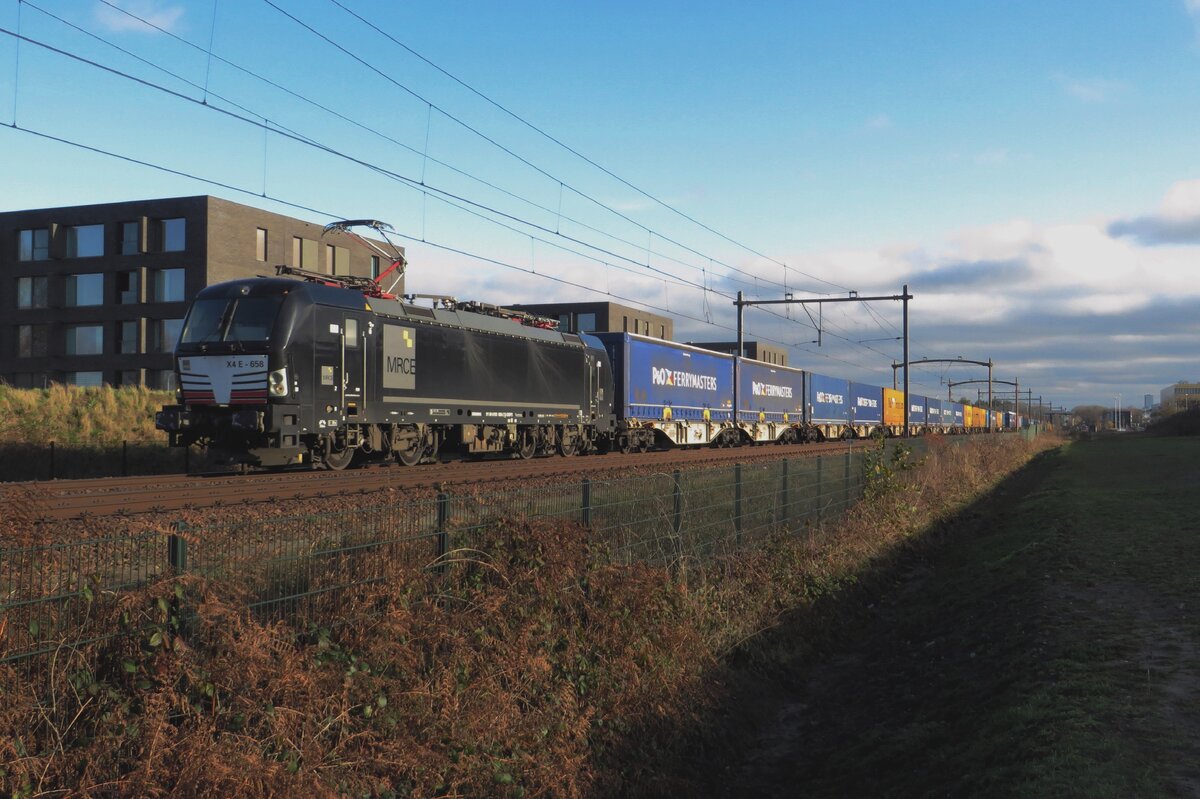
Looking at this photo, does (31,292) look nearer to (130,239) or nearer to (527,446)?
(130,239)

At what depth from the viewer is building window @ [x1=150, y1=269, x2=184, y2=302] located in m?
51.6

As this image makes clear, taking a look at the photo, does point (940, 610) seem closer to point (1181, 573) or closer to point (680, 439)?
point (1181, 573)

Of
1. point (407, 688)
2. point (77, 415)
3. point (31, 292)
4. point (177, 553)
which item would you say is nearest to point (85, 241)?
point (31, 292)

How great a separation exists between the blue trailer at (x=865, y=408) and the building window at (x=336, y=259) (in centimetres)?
3245

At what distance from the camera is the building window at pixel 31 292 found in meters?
54.9

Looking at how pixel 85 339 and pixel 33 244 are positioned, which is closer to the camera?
pixel 85 339

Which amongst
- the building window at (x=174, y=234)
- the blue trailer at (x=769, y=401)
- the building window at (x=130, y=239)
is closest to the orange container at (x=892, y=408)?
the blue trailer at (x=769, y=401)

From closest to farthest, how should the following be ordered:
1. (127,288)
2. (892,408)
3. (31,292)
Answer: (127,288) < (31,292) < (892,408)

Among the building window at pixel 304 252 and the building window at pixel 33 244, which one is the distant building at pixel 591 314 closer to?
the building window at pixel 304 252

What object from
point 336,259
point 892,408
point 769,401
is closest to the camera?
point 769,401

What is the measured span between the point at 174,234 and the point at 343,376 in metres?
39.8

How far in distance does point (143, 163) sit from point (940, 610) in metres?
14.1

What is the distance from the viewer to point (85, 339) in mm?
54281

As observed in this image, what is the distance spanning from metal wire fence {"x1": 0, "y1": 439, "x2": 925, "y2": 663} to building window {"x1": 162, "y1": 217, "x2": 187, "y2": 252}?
155 ft
